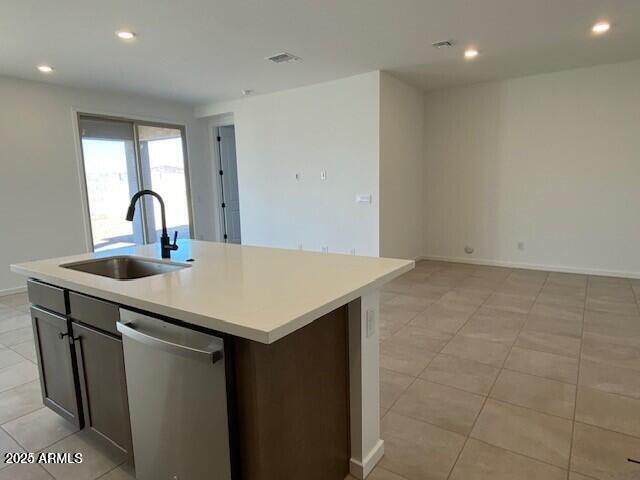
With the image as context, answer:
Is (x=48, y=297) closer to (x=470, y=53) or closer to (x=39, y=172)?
(x=39, y=172)

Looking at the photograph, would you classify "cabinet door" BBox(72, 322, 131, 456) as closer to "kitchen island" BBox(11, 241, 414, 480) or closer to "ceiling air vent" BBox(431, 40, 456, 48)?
"kitchen island" BBox(11, 241, 414, 480)

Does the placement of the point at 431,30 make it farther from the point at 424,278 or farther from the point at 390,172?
the point at 424,278

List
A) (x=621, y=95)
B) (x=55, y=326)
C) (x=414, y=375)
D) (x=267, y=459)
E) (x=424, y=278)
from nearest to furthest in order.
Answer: (x=267, y=459), (x=55, y=326), (x=414, y=375), (x=621, y=95), (x=424, y=278)

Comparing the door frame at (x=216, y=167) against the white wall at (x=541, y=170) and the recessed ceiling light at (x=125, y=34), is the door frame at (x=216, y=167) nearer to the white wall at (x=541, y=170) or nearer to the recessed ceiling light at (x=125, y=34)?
the recessed ceiling light at (x=125, y=34)

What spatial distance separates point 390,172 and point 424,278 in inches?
60.1

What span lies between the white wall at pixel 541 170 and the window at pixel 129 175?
4357 mm

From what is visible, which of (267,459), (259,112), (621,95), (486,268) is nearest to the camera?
(267,459)

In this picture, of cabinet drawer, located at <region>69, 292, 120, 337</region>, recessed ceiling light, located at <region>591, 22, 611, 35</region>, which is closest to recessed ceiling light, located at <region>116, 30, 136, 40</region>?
cabinet drawer, located at <region>69, 292, 120, 337</region>

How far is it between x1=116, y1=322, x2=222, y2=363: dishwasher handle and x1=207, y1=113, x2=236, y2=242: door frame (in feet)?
20.4

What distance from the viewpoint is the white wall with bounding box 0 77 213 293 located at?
4.87 meters

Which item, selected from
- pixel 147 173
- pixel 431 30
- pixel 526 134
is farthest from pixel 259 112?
pixel 526 134

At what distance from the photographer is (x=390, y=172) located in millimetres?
5426

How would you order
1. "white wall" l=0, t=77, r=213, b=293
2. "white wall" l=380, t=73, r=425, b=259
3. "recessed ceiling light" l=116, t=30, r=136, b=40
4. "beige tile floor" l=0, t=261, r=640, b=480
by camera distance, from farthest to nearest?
"white wall" l=380, t=73, r=425, b=259, "white wall" l=0, t=77, r=213, b=293, "recessed ceiling light" l=116, t=30, r=136, b=40, "beige tile floor" l=0, t=261, r=640, b=480

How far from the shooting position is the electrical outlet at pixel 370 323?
1.68m
